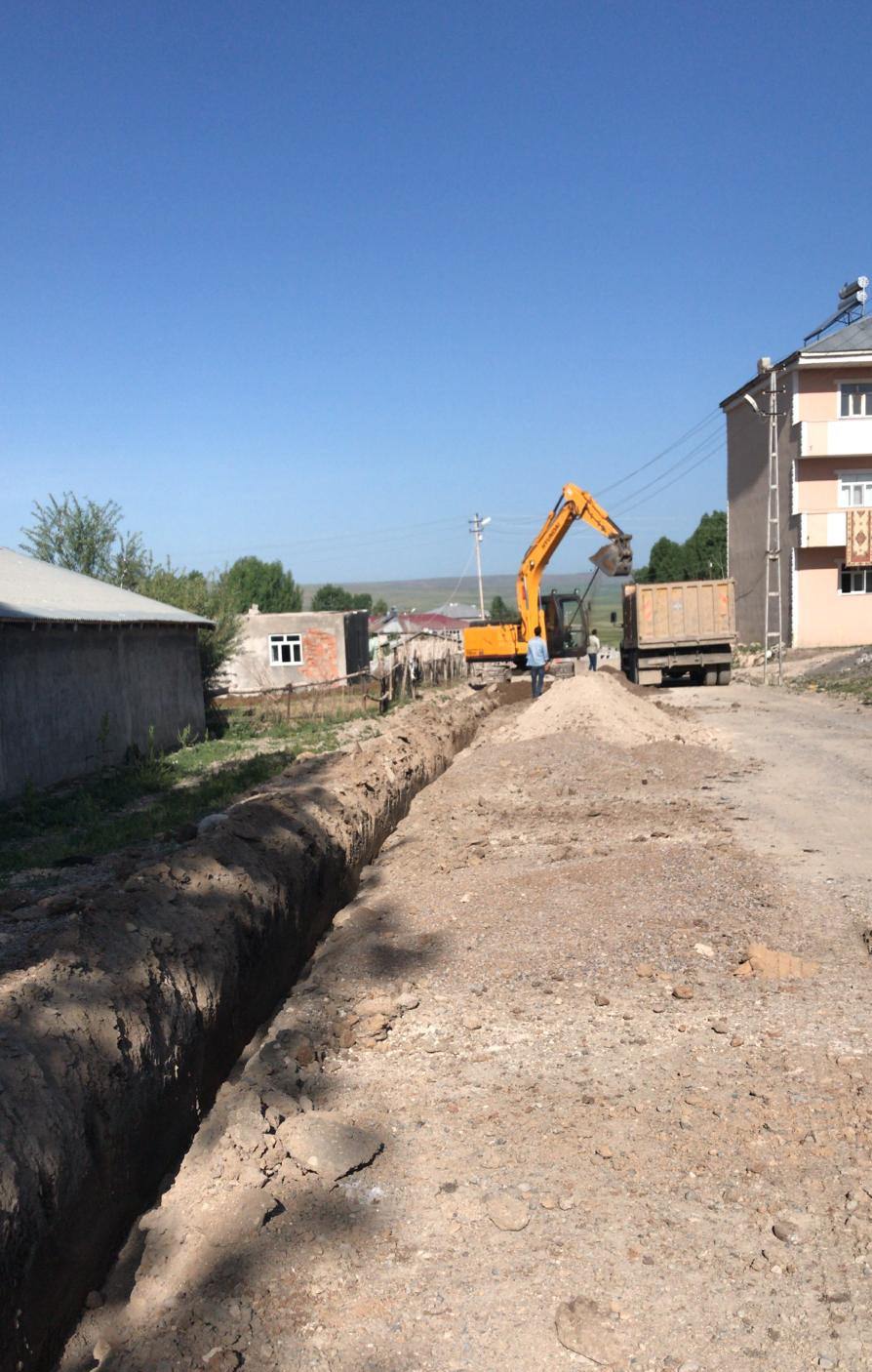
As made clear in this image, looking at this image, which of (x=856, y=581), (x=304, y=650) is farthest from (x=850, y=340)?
(x=304, y=650)

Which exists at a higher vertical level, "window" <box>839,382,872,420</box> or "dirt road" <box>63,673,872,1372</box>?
"window" <box>839,382,872,420</box>

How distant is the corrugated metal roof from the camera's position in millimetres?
30025

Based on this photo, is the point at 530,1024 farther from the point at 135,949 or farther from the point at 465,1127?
the point at 135,949

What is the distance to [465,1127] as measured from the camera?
3797 mm

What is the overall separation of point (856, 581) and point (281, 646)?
18.3 m

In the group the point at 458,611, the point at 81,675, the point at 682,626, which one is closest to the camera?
the point at 81,675

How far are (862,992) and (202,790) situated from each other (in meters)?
8.40

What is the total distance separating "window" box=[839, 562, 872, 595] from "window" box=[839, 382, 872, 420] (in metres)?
4.57

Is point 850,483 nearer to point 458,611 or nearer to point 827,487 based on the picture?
point 827,487

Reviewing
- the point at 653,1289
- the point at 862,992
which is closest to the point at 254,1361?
the point at 653,1289

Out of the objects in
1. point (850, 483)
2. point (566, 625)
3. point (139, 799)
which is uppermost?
point (850, 483)

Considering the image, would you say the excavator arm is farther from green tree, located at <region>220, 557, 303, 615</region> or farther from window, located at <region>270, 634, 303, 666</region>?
green tree, located at <region>220, 557, 303, 615</region>

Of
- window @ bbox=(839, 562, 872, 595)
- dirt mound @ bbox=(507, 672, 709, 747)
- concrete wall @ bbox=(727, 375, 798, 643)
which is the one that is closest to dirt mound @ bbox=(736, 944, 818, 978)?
dirt mound @ bbox=(507, 672, 709, 747)

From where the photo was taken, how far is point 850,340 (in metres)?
30.8
